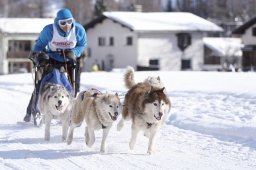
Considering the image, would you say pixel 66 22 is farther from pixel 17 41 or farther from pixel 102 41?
pixel 17 41

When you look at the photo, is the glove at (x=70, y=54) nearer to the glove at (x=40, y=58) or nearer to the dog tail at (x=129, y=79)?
the glove at (x=40, y=58)

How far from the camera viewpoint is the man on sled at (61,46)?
9172mm

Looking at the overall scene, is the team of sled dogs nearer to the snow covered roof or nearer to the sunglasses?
the sunglasses

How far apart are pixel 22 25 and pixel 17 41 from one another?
1.77 m

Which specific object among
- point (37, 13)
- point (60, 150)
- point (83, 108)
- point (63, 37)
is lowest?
point (60, 150)

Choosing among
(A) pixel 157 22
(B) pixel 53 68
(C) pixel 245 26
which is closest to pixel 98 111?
(B) pixel 53 68

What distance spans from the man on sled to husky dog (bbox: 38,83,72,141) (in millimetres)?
755

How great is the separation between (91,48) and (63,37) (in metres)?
47.6

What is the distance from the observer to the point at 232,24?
85.9 meters

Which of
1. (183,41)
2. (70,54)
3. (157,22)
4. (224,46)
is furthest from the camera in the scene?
(224,46)

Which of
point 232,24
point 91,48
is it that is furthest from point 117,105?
point 232,24

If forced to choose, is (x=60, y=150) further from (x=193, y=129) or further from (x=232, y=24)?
(x=232, y=24)

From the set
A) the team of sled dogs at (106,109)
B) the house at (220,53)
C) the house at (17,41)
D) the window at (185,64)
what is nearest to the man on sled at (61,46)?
the team of sled dogs at (106,109)

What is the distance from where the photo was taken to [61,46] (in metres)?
9.27
